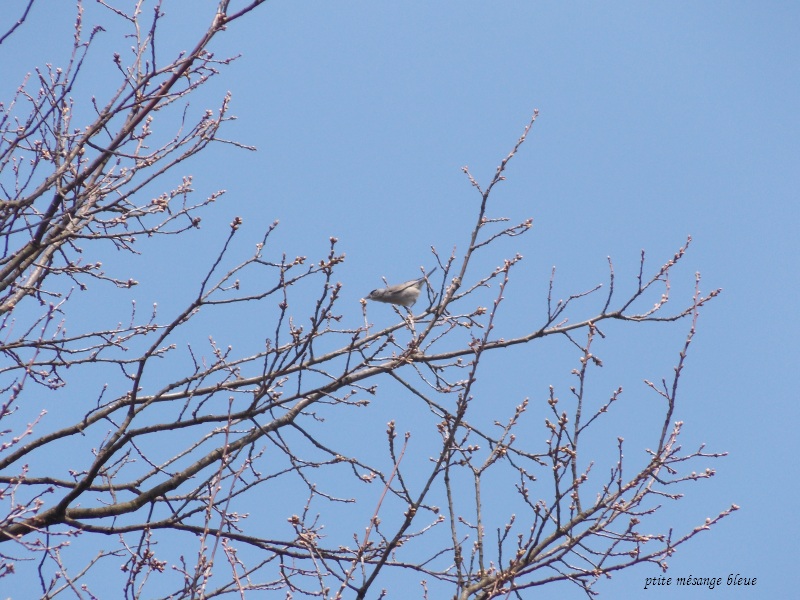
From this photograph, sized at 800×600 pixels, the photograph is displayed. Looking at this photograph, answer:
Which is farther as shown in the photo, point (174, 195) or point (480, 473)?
point (174, 195)

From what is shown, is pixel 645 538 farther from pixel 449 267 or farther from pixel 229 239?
pixel 229 239

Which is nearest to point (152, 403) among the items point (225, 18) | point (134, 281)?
point (134, 281)

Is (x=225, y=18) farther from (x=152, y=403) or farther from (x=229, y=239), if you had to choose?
(x=152, y=403)

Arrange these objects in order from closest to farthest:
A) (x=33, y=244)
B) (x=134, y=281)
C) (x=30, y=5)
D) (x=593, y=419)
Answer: (x=30, y=5), (x=593, y=419), (x=33, y=244), (x=134, y=281)

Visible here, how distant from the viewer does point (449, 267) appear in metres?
4.58

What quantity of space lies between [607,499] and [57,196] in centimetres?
286

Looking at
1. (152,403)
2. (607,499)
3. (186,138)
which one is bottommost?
(607,499)

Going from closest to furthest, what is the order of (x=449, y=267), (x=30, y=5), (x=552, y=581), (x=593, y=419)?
(x=30, y=5) → (x=552, y=581) → (x=593, y=419) → (x=449, y=267)

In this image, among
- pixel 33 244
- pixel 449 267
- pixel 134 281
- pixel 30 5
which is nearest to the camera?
pixel 30 5

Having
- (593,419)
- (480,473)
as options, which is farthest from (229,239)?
(593,419)

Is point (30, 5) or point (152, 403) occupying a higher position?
point (30, 5)

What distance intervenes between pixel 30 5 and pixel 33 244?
126 centimetres

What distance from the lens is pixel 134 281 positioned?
518cm

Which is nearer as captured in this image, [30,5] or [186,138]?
[30,5]
